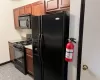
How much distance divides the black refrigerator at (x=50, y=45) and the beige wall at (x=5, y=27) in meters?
2.05

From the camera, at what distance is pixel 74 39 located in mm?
1505

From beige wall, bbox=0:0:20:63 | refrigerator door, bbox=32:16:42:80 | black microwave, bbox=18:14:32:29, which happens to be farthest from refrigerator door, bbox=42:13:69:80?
beige wall, bbox=0:0:20:63

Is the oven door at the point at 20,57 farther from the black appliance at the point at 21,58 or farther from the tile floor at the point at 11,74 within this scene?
the tile floor at the point at 11,74

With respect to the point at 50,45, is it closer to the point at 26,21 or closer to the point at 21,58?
the point at 26,21

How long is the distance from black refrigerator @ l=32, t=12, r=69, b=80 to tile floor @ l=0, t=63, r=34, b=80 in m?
0.83

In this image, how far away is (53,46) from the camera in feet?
5.90

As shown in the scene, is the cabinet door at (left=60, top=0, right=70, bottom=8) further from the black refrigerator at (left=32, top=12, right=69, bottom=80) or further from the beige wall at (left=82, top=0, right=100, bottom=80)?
the beige wall at (left=82, top=0, right=100, bottom=80)

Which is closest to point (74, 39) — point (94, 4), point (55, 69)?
point (94, 4)

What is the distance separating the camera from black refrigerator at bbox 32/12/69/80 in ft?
5.33

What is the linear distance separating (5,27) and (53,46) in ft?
8.70

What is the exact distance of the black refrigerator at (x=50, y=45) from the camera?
162 cm

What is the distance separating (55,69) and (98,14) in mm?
1186

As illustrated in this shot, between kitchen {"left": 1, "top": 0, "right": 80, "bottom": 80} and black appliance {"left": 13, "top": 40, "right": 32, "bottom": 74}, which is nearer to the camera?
kitchen {"left": 1, "top": 0, "right": 80, "bottom": 80}

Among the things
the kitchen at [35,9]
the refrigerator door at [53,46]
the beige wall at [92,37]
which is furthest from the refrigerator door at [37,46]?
the beige wall at [92,37]
